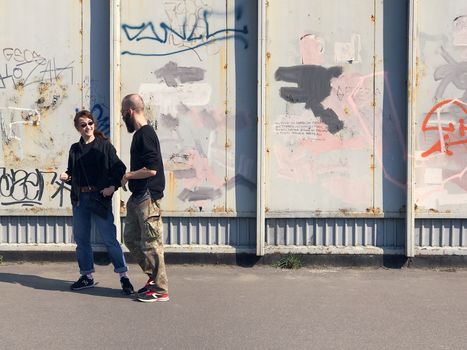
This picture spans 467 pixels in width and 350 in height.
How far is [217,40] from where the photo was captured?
22.5 feet

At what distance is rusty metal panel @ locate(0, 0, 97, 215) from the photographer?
691 centimetres

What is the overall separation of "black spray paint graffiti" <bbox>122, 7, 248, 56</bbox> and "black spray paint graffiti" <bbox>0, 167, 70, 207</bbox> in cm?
157

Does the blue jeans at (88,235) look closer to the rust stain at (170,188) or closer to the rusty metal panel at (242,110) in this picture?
the rust stain at (170,188)

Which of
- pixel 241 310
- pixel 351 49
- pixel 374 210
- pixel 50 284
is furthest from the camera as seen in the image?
pixel 374 210

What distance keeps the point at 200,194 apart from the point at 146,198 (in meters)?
1.35

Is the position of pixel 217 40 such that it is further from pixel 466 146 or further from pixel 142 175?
pixel 466 146

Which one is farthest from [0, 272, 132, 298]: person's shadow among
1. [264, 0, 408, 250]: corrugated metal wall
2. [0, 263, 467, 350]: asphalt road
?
[264, 0, 408, 250]: corrugated metal wall

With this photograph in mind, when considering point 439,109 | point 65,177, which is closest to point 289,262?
point 439,109

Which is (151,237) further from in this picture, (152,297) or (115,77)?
(115,77)

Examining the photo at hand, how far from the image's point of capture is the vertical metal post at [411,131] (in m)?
6.60

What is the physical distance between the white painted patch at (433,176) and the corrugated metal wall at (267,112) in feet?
0.03

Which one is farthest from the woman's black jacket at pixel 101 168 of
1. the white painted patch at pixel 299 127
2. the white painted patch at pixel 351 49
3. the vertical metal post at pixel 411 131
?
the vertical metal post at pixel 411 131

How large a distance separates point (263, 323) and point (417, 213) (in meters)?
2.50

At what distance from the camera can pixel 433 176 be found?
6.81 meters
